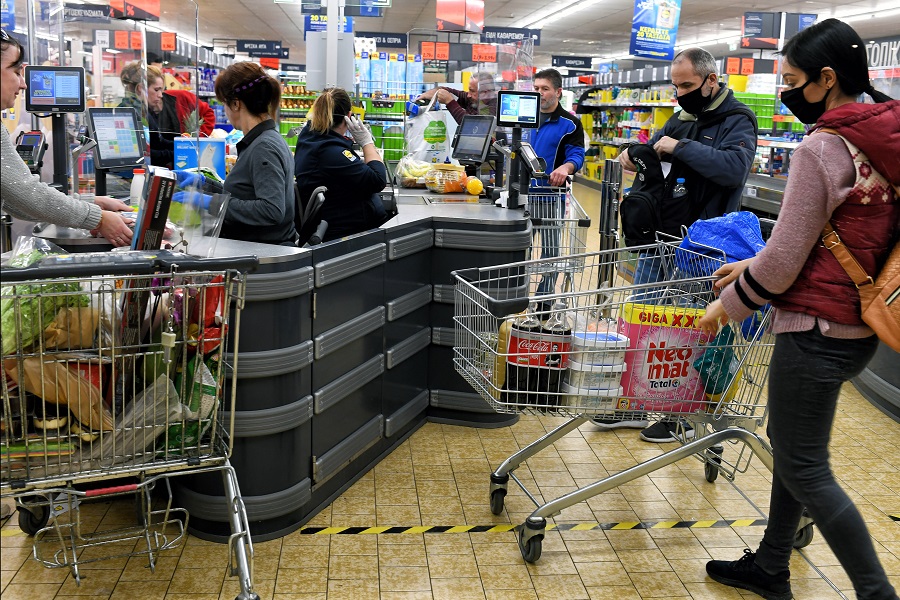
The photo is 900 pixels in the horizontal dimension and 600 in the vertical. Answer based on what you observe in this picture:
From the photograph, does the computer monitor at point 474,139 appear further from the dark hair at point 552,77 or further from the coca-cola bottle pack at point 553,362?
the coca-cola bottle pack at point 553,362

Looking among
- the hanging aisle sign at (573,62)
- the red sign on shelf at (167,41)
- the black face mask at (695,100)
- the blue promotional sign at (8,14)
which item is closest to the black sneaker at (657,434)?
the black face mask at (695,100)

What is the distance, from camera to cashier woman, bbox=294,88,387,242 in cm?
400

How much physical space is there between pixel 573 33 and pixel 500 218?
26.5m

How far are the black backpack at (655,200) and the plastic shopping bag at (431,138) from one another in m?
2.04

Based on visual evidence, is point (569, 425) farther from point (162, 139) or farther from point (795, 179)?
point (162, 139)

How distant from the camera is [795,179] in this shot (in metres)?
2.22

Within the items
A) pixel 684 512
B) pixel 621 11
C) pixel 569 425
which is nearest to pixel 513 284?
pixel 569 425

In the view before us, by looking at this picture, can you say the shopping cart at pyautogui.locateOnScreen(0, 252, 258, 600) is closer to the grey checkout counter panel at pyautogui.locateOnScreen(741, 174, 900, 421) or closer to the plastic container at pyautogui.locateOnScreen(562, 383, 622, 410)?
the plastic container at pyautogui.locateOnScreen(562, 383, 622, 410)

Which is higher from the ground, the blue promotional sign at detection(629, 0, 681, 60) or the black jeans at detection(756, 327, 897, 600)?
the blue promotional sign at detection(629, 0, 681, 60)

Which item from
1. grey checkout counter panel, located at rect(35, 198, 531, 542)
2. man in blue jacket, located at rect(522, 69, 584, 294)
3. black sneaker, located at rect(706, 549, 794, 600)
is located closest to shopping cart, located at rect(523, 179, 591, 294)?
man in blue jacket, located at rect(522, 69, 584, 294)

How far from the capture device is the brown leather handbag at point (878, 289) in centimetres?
215

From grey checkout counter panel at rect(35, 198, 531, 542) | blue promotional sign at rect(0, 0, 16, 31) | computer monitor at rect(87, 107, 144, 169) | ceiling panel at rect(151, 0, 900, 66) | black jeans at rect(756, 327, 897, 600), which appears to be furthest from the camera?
ceiling panel at rect(151, 0, 900, 66)

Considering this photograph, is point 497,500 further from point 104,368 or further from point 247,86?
point 247,86

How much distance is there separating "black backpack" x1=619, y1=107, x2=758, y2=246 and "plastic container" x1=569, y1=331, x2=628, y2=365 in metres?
1.39
